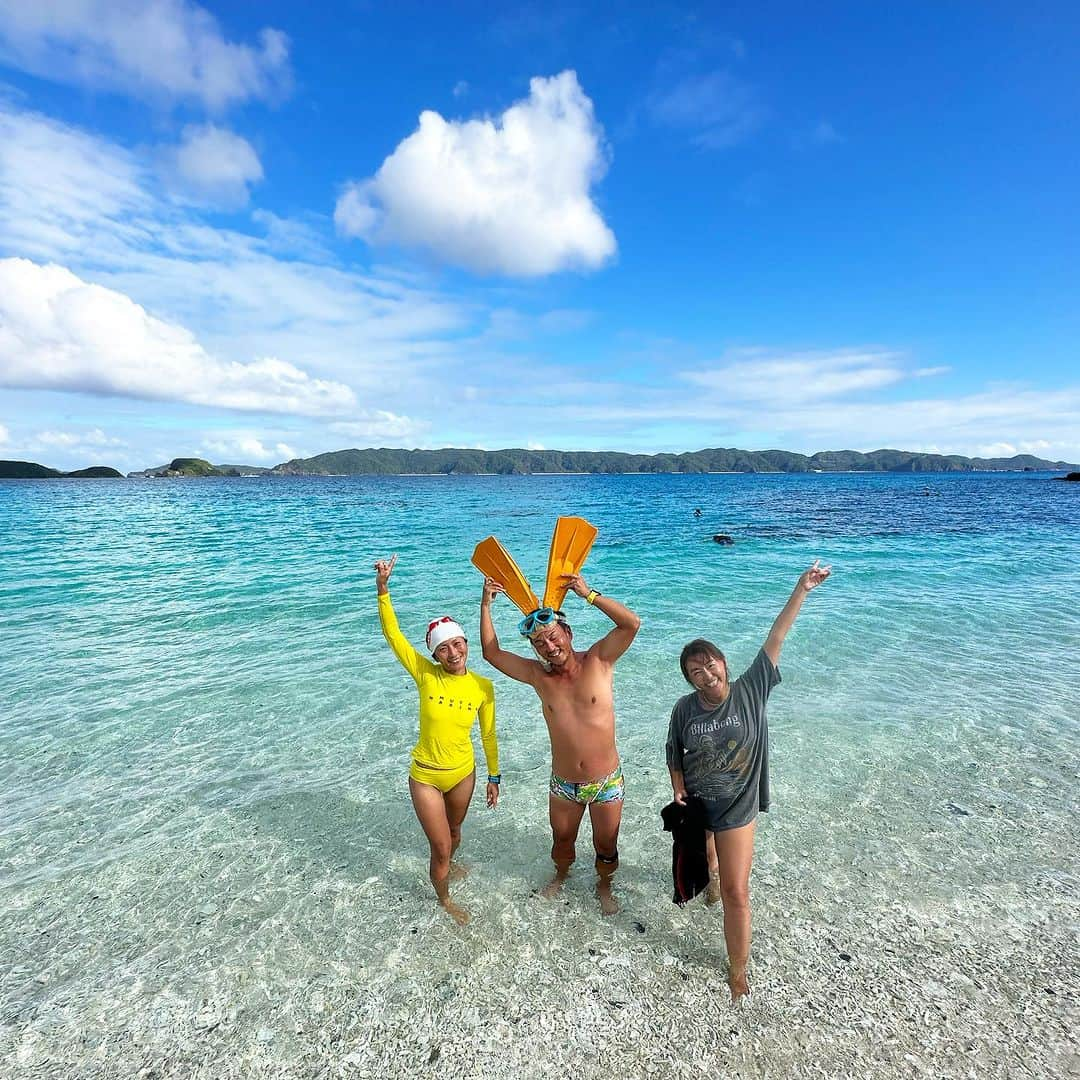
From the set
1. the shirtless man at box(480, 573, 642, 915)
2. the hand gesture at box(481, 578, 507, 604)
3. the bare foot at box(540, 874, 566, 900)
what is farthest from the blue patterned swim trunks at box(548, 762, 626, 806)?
the hand gesture at box(481, 578, 507, 604)

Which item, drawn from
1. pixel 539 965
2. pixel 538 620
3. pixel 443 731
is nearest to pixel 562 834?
pixel 539 965

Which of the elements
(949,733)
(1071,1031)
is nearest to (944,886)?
(1071,1031)

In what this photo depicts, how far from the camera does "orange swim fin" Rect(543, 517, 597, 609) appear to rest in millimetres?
4484

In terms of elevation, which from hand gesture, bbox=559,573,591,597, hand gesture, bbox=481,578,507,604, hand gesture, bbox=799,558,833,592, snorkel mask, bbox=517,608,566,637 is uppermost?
hand gesture, bbox=799,558,833,592

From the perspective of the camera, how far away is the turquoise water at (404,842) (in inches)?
154

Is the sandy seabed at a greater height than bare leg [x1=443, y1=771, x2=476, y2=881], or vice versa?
bare leg [x1=443, y1=771, x2=476, y2=881]

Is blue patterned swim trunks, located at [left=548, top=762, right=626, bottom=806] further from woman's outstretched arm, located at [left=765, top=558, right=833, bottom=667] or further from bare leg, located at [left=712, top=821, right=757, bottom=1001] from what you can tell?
woman's outstretched arm, located at [left=765, top=558, right=833, bottom=667]

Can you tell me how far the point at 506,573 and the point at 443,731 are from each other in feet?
4.23

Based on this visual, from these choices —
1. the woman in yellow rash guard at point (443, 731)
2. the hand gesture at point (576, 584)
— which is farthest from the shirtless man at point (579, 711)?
the woman in yellow rash guard at point (443, 731)

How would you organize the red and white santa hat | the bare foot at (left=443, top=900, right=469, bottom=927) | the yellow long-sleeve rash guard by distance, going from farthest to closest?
the bare foot at (left=443, top=900, right=469, bottom=927) < the yellow long-sleeve rash guard < the red and white santa hat

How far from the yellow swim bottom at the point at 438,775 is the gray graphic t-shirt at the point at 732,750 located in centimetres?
174

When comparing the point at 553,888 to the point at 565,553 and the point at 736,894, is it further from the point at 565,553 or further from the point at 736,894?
the point at 565,553

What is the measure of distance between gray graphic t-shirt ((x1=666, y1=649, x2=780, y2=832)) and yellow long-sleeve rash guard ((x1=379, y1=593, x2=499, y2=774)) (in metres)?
1.49

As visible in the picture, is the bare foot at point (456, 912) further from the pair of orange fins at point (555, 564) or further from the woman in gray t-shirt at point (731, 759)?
the pair of orange fins at point (555, 564)
